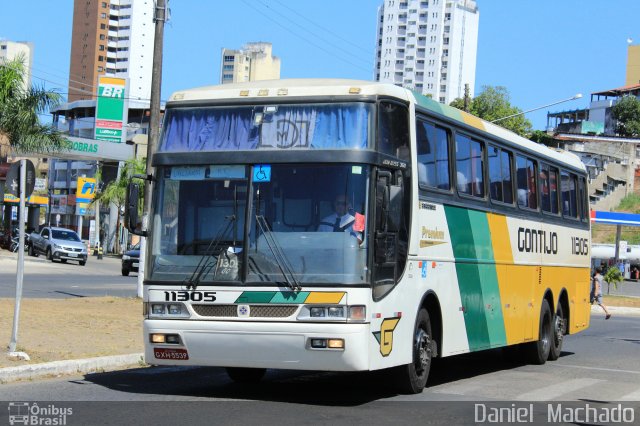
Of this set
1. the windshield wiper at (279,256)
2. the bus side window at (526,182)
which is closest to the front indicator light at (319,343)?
the windshield wiper at (279,256)

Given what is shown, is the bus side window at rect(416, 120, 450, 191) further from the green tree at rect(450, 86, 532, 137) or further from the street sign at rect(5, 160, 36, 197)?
the green tree at rect(450, 86, 532, 137)

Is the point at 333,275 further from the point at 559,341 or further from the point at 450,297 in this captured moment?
the point at 559,341

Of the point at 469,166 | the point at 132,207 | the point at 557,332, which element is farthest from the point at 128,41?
the point at 132,207

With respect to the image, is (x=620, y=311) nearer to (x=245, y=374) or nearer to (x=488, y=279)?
(x=488, y=279)

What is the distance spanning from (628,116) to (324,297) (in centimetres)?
13038

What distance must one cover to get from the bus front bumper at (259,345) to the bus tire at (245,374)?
5.81ft

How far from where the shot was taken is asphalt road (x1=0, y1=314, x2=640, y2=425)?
32.7ft

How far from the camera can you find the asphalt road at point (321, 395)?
998 centimetres

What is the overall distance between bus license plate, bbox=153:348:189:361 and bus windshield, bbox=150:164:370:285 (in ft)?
2.39

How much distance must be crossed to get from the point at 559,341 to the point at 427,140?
7.22 meters

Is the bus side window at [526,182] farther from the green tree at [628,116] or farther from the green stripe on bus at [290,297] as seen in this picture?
the green tree at [628,116]

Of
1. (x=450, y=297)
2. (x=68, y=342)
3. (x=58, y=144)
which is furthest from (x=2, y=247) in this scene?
(x=450, y=297)

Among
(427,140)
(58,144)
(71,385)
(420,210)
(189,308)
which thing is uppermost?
(58,144)

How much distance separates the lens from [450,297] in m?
13.0
